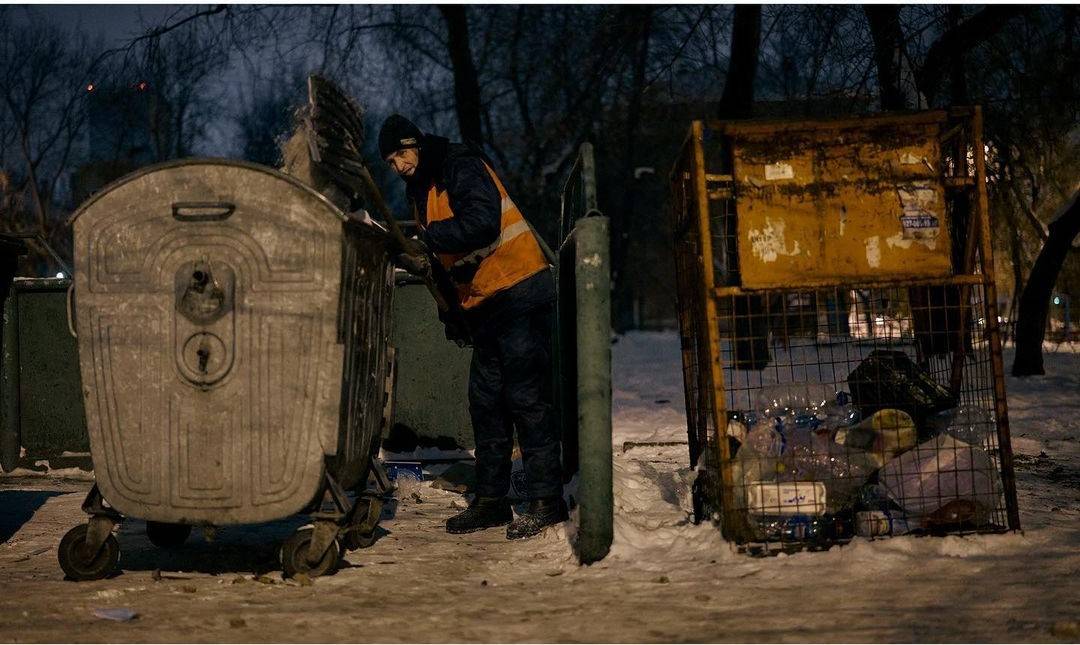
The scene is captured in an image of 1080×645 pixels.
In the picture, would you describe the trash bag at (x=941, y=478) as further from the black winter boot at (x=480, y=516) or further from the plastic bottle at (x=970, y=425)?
the black winter boot at (x=480, y=516)

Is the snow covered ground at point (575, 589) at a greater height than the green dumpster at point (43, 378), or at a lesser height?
lesser

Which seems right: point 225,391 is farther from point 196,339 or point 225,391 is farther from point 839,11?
point 839,11

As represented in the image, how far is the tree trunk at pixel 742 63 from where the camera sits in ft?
40.4

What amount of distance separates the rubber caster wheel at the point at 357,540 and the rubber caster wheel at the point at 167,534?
662mm

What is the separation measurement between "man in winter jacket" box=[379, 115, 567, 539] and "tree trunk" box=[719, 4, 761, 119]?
27.7 ft

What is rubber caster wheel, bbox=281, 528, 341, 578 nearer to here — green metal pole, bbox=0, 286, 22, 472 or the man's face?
the man's face

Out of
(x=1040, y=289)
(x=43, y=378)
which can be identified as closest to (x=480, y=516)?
(x=43, y=378)

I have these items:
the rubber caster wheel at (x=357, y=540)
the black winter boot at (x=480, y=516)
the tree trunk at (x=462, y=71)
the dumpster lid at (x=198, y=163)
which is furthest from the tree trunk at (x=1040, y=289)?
the dumpster lid at (x=198, y=163)

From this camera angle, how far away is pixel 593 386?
12.7 feet

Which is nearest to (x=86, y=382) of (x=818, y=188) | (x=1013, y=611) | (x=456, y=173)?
(x=456, y=173)

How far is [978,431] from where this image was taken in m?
4.36

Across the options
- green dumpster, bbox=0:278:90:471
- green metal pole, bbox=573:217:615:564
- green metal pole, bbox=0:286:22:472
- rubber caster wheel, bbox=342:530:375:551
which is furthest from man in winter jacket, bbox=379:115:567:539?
green metal pole, bbox=0:286:22:472

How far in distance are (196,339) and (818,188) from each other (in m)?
2.36

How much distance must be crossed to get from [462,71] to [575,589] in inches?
522
